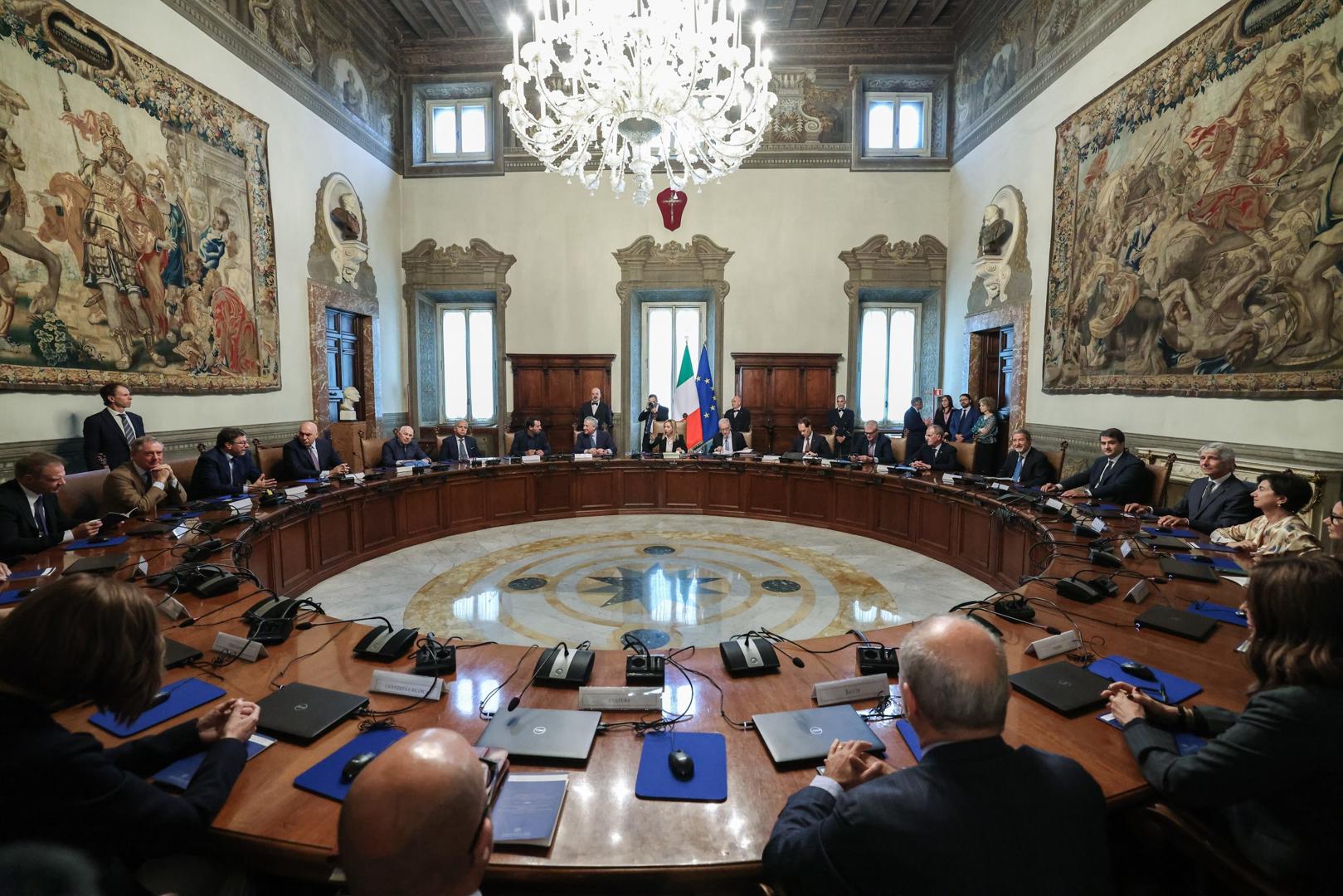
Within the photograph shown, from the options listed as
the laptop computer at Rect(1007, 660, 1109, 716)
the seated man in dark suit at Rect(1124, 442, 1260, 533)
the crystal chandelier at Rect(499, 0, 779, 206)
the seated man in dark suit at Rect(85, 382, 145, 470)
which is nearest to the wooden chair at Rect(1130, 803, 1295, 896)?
the laptop computer at Rect(1007, 660, 1109, 716)

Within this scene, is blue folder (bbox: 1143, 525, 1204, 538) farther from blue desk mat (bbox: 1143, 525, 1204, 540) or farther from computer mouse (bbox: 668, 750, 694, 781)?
computer mouse (bbox: 668, 750, 694, 781)

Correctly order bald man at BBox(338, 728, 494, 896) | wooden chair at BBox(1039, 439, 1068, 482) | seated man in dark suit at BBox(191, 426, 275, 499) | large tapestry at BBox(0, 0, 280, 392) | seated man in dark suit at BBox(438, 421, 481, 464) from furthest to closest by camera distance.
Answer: seated man in dark suit at BBox(438, 421, 481, 464) → wooden chair at BBox(1039, 439, 1068, 482) → seated man in dark suit at BBox(191, 426, 275, 499) → large tapestry at BBox(0, 0, 280, 392) → bald man at BBox(338, 728, 494, 896)

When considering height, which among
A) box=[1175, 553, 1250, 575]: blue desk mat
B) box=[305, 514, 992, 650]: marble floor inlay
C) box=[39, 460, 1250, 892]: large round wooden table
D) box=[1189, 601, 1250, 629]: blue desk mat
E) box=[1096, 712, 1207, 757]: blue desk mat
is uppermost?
box=[1175, 553, 1250, 575]: blue desk mat

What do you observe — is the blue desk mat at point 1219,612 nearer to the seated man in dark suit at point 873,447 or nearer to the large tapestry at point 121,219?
the seated man in dark suit at point 873,447

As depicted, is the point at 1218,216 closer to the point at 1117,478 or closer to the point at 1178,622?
the point at 1117,478

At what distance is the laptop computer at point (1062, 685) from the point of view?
1766 mm

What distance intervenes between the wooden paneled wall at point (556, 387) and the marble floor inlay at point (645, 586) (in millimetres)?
3889

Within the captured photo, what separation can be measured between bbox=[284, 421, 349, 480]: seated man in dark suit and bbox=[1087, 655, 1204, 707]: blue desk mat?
6073mm

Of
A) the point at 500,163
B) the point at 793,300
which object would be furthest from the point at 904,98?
the point at 500,163

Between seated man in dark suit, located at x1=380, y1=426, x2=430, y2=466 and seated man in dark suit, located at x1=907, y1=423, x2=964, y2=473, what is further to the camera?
seated man in dark suit, located at x1=380, y1=426, x2=430, y2=466

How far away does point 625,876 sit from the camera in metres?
1.22

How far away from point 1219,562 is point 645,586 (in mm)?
3730

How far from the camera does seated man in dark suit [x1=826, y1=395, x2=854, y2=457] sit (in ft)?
31.0

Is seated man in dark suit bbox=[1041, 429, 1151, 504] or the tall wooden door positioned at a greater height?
the tall wooden door
